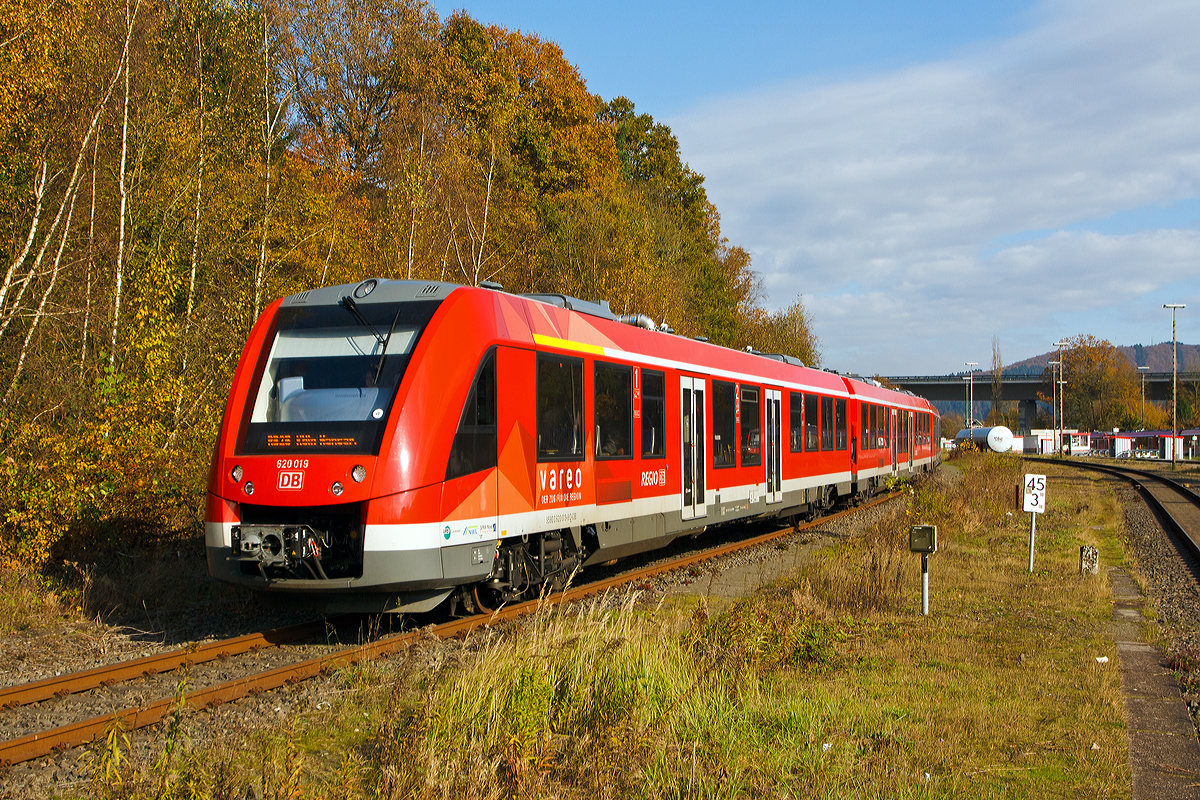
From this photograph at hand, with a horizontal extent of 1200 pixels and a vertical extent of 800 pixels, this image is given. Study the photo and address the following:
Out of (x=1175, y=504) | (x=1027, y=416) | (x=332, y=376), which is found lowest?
(x=1175, y=504)

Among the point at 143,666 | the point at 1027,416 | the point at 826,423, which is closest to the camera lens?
the point at 143,666

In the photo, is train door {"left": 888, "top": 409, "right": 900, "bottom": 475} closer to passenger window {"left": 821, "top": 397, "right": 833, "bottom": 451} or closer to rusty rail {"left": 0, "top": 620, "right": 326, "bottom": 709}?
passenger window {"left": 821, "top": 397, "right": 833, "bottom": 451}

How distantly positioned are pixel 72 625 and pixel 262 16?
48.9ft

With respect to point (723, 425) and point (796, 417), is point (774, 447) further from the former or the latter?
→ point (723, 425)

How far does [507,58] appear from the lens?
122 ft

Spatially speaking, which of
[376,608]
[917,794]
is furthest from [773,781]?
[376,608]

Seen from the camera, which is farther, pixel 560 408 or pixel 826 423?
pixel 826 423

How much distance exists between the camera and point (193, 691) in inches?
259

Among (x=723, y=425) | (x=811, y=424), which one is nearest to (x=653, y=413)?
(x=723, y=425)

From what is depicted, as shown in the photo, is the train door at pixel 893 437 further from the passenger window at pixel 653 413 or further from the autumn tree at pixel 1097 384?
the autumn tree at pixel 1097 384

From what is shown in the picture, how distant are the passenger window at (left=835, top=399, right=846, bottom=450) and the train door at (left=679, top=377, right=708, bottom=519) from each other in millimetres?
8545

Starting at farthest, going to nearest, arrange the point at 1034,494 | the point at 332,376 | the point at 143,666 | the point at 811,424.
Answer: the point at 811,424, the point at 1034,494, the point at 332,376, the point at 143,666

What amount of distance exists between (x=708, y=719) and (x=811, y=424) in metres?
13.9

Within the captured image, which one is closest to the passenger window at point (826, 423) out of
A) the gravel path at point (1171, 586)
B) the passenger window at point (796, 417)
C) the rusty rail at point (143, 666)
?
the passenger window at point (796, 417)
